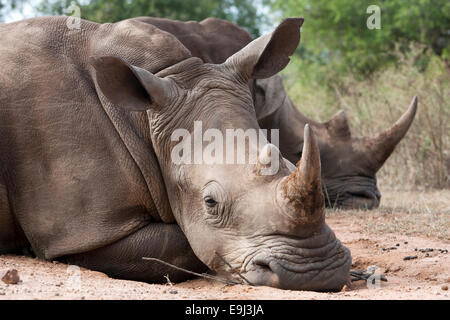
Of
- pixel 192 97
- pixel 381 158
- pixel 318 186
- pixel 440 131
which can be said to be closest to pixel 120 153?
pixel 192 97

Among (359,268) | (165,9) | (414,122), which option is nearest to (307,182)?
(359,268)

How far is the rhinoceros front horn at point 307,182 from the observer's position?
4.04 metres

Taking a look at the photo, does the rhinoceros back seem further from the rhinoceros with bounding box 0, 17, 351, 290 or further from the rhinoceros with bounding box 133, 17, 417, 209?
the rhinoceros with bounding box 133, 17, 417, 209

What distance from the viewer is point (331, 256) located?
431 centimetres

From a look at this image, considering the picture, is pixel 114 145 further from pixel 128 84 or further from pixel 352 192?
pixel 352 192

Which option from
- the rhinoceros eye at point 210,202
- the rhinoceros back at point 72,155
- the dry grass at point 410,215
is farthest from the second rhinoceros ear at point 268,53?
the dry grass at point 410,215

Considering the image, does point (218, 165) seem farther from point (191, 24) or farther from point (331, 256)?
point (191, 24)

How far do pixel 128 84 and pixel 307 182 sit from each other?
1.49 meters

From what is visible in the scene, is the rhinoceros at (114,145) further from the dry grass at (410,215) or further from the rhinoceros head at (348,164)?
the rhinoceros head at (348,164)

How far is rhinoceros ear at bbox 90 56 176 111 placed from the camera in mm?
4801

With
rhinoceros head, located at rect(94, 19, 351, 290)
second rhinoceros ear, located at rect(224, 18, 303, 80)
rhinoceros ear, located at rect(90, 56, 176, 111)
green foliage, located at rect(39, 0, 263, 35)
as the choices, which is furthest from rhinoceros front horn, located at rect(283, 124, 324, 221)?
green foliage, located at rect(39, 0, 263, 35)

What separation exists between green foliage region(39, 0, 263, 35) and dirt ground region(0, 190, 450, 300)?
1103 centimetres

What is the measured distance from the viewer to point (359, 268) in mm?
5438

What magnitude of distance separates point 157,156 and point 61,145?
2.12 feet
